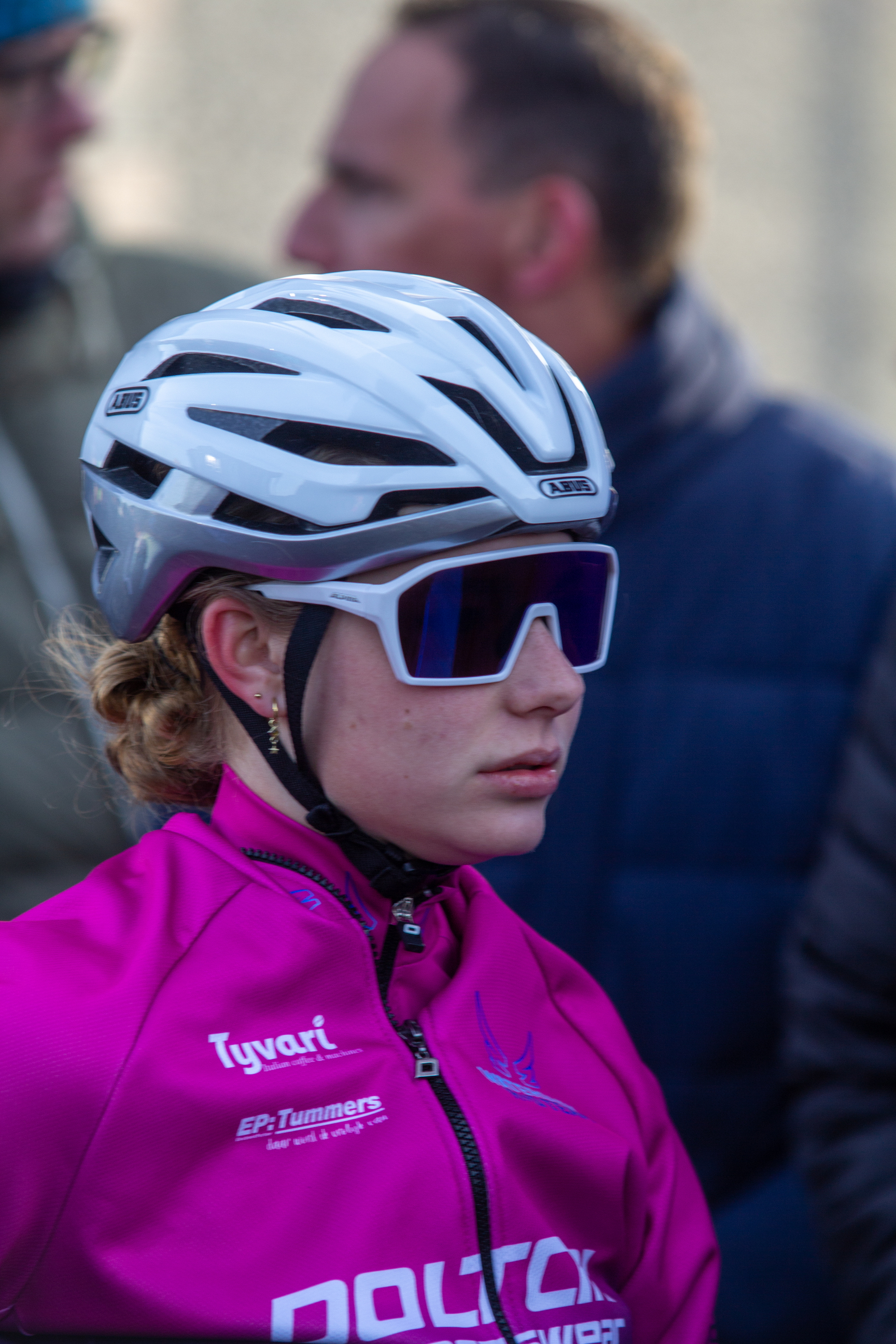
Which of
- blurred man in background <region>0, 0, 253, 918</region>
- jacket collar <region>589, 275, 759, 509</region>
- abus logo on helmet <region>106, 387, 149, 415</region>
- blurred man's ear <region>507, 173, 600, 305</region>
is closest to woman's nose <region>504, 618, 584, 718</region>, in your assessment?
abus logo on helmet <region>106, 387, 149, 415</region>

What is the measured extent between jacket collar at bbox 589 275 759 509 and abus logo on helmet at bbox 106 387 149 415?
1501 mm

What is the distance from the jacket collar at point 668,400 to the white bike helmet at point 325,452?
1376 millimetres

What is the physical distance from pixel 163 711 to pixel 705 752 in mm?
1499

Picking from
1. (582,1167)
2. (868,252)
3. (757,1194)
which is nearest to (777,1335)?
(757,1194)

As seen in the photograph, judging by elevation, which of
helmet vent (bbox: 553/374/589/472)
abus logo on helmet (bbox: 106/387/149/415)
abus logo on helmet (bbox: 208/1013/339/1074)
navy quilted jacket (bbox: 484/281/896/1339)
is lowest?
navy quilted jacket (bbox: 484/281/896/1339)

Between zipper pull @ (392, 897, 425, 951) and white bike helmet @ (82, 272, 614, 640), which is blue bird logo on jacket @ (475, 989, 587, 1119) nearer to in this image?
zipper pull @ (392, 897, 425, 951)

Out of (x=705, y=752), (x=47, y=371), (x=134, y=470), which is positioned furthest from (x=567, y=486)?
(x=47, y=371)

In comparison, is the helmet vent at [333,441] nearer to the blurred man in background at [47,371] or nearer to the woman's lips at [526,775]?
the woman's lips at [526,775]

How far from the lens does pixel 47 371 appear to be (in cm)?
278

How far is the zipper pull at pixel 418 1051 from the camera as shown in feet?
3.99

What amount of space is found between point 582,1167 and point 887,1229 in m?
1.13

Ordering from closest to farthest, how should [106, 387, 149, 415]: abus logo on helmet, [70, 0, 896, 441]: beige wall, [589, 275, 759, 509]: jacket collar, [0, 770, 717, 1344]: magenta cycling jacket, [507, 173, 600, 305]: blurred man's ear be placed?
[0, 770, 717, 1344]: magenta cycling jacket < [106, 387, 149, 415]: abus logo on helmet < [589, 275, 759, 509]: jacket collar < [507, 173, 600, 305]: blurred man's ear < [70, 0, 896, 441]: beige wall

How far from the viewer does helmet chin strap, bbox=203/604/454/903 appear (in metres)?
1.26


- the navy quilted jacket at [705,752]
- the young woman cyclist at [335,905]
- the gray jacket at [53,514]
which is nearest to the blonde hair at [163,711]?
the young woman cyclist at [335,905]
